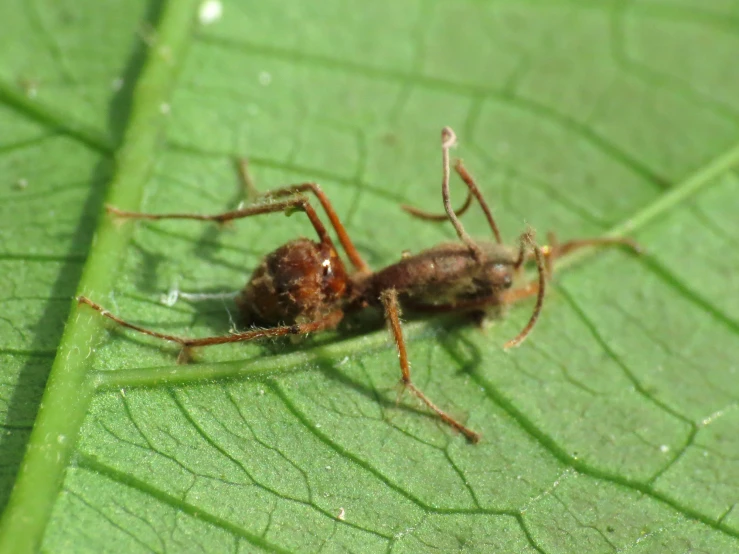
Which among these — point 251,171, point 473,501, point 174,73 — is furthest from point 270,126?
point 473,501

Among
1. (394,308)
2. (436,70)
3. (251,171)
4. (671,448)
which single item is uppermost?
(436,70)

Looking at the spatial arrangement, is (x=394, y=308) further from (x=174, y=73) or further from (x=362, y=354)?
(x=174, y=73)

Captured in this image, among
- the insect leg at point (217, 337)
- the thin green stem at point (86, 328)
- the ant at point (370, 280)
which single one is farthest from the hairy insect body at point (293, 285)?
the thin green stem at point (86, 328)

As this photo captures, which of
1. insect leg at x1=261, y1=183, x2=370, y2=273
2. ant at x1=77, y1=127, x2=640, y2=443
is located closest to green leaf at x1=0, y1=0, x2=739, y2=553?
ant at x1=77, y1=127, x2=640, y2=443

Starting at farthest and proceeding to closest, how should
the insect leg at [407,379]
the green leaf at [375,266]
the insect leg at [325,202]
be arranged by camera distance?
the insect leg at [325,202] → the insect leg at [407,379] → the green leaf at [375,266]

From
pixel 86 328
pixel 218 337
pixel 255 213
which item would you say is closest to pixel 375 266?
pixel 255 213

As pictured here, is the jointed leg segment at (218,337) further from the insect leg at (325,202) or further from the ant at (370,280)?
the insect leg at (325,202)

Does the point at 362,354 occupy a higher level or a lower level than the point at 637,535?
higher
